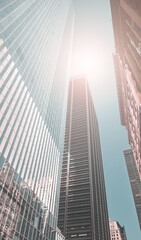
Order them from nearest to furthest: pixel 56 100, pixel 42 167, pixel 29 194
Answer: pixel 29 194, pixel 42 167, pixel 56 100

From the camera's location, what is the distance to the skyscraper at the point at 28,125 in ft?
117

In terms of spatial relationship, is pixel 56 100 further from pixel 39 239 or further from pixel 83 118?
pixel 83 118

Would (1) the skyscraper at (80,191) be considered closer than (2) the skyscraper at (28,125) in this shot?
No

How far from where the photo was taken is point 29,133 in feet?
158

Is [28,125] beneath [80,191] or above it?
beneath

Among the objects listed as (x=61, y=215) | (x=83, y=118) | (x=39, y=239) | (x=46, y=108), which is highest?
(x=83, y=118)

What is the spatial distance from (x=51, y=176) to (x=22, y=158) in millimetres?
18627

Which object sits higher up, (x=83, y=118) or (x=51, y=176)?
(x=83, y=118)

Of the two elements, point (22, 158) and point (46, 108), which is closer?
point (22, 158)

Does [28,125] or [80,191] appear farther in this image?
[80,191]

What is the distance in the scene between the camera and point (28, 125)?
48.6 meters

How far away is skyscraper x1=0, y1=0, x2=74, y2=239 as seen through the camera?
35.7 meters

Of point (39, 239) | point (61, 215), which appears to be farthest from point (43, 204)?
point (61, 215)

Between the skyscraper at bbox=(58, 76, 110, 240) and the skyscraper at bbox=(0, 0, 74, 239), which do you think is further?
the skyscraper at bbox=(58, 76, 110, 240)
